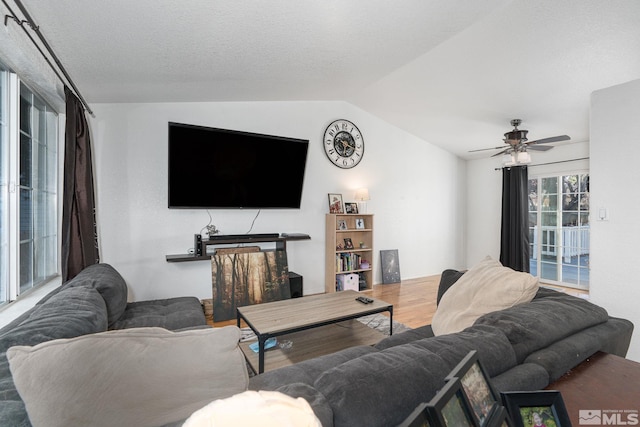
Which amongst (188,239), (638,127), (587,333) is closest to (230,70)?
(188,239)

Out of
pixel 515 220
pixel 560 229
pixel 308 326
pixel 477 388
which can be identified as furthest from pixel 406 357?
pixel 560 229

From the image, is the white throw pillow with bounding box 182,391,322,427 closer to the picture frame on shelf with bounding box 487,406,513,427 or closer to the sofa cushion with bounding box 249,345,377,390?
the picture frame on shelf with bounding box 487,406,513,427

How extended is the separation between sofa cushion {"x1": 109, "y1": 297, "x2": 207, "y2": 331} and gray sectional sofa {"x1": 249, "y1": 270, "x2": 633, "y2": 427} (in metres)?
1.45

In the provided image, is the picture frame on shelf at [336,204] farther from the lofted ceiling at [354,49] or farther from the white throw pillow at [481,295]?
the white throw pillow at [481,295]

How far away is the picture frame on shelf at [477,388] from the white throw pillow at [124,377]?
539 millimetres

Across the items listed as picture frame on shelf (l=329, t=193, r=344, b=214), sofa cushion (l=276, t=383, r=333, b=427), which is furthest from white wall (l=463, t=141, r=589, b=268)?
sofa cushion (l=276, t=383, r=333, b=427)

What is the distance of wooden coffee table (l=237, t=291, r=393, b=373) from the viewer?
207 centimetres

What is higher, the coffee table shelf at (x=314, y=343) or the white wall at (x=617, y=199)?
the white wall at (x=617, y=199)

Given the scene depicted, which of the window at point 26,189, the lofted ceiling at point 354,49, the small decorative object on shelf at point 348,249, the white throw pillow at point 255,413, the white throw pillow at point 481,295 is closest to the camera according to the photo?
the white throw pillow at point 255,413

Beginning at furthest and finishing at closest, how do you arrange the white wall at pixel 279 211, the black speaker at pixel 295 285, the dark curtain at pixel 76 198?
the black speaker at pixel 295 285 < the white wall at pixel 279 211 < the dark curtain at pixel 76 198

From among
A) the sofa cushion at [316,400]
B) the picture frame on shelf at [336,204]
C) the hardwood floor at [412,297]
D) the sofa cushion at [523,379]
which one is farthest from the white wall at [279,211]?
the sofa cushion at [523,379]

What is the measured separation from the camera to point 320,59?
2.78 metres

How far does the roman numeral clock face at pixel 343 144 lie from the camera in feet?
14.7

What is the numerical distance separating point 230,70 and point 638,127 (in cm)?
327
